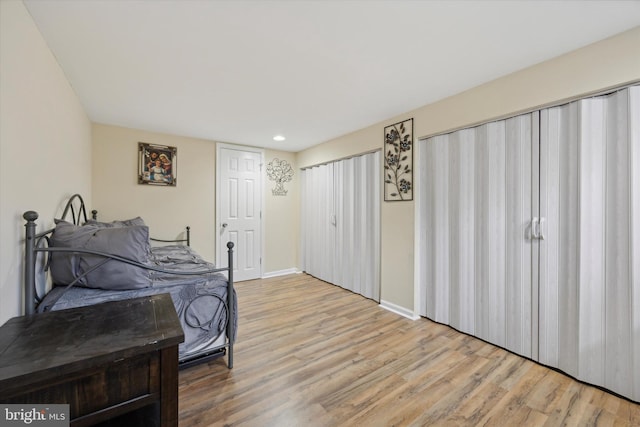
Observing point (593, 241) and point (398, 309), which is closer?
point (593, 241)

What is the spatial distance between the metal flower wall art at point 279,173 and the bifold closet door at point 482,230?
2.69 m

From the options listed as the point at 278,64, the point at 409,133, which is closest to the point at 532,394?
the point at 409,133

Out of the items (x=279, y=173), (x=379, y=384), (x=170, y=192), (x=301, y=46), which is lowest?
(x=379, y=384)

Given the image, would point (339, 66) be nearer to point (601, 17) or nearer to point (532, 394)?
point (601, 17)

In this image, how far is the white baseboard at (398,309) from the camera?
295 centimetres

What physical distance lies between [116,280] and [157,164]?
2.63 metres

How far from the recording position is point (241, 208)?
448 cm

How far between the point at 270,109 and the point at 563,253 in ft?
9.52

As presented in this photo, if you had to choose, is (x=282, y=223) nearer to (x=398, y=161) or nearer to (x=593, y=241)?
(x=398, y=161)

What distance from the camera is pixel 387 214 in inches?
130

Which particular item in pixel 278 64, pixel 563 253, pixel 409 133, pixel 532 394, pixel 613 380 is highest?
pixel 278 64

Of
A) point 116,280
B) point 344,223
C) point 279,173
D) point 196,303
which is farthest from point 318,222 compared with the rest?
point 116,280

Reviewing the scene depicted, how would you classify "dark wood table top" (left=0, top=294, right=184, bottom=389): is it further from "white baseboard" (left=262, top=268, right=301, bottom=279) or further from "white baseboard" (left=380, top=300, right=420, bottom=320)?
"white baseboard" (left=262, top=268, right=301, bottom=279)

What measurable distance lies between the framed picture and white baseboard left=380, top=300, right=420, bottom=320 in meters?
3.39
